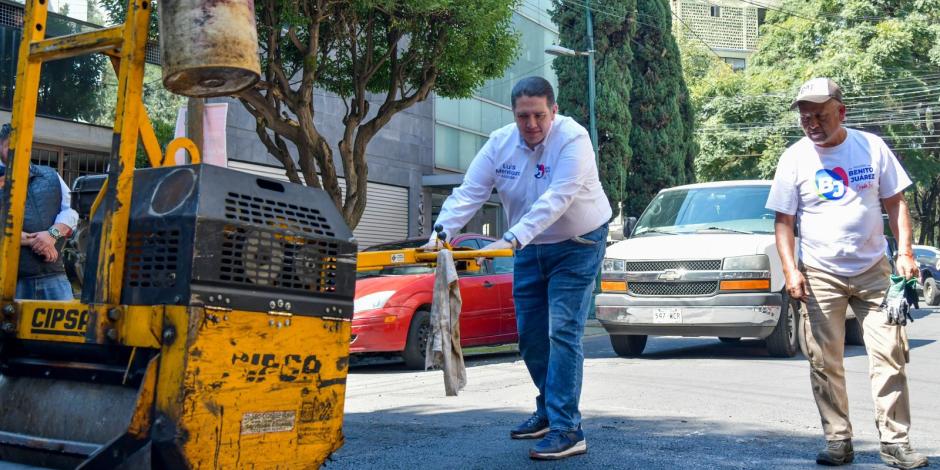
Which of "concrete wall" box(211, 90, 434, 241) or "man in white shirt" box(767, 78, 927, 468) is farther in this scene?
"concrete wall" box(211, 90, 434, 241)

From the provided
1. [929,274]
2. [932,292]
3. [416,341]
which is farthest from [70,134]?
[929,274]

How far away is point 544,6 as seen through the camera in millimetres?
33562

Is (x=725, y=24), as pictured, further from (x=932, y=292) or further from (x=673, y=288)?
(x=673, y=288)

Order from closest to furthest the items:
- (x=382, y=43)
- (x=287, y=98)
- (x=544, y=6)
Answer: (x=287, y=98)
(x=382, y=43)
(x=544, y=6)

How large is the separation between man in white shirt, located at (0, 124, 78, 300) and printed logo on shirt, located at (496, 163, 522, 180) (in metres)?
2.46

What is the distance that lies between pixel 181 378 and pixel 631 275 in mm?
8340

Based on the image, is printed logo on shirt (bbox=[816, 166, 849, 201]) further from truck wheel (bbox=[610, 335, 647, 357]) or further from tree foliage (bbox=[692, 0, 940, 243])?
tree foliage (bbox=[692, 0, 940, 243])

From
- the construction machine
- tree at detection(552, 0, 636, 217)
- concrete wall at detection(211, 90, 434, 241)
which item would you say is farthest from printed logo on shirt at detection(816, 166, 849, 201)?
tree at detection(552, 0, 636, 217)

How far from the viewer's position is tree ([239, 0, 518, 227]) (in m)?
15.2

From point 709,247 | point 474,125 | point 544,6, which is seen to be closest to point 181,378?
point 709,247

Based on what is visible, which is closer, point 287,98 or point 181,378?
point 181,378

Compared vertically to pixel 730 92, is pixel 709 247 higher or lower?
lower

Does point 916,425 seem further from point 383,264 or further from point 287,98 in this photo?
point 287,98

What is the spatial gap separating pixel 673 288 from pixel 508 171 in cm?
575
